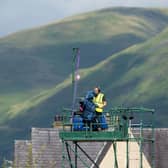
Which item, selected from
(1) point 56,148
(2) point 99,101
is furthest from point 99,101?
(1) point 56,148

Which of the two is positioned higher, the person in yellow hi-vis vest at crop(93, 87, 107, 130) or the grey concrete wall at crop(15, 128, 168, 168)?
the grey concrete wall at crop(15, 128, 168, 168)

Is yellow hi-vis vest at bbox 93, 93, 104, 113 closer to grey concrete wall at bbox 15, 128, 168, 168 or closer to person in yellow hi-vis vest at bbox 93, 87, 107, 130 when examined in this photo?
person in yellow hi-vis vest at bbox 93, 87, 107, 130

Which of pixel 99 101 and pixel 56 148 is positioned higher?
pixel 56 148

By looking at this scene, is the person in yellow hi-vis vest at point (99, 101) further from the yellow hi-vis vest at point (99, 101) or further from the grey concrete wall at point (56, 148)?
the grey concrete wall at point (56, 148)

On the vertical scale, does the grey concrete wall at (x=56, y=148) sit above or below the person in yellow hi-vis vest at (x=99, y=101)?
above

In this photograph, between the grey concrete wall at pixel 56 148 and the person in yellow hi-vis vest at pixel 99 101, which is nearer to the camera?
the person in yellow hi-vis vest at pixel 99 101

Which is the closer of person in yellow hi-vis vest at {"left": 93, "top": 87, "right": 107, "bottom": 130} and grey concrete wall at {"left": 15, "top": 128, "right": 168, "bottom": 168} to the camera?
person in yellow hi-vis vest at {"left": 93, "top": 87, "right": 107, "bottom": 130}

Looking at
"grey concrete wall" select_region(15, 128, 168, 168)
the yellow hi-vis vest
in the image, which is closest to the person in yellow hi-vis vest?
the yellow hi-vis vest

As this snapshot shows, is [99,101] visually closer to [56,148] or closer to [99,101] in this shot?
[99,101]

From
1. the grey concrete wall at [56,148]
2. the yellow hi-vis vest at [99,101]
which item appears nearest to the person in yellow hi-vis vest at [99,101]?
the yellow hi-vis vest at [99,101]

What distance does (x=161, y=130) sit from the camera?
Answer: 5881 cm

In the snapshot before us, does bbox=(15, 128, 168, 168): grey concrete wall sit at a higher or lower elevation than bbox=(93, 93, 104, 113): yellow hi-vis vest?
higher

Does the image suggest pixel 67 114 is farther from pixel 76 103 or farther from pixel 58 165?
pixel 58 165

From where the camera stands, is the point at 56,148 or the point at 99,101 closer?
the point at 99,101
